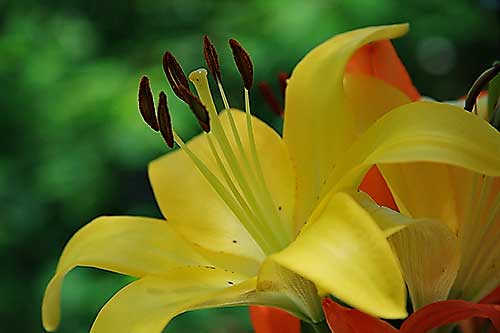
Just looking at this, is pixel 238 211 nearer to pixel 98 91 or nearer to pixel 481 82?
pixel 481 82

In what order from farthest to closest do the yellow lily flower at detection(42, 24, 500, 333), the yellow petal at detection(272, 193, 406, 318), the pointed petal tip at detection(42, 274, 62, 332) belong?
the pointed petal tip at detection(42, 274, 62, 332) → the yellow lily flower at detection(42, 24, 500, 333) → the yellow petal at detection(272, 193, 406, 318)

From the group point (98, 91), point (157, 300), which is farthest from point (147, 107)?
point (98, 91)

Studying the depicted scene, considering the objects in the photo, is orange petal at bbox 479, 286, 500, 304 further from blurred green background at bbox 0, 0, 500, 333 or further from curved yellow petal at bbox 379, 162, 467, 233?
blurred green background at bbox 0, 0, 500, 333

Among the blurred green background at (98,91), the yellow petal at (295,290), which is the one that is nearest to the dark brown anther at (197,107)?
the yellow petal at (295,290)

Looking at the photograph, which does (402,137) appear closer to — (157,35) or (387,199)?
(387,199)

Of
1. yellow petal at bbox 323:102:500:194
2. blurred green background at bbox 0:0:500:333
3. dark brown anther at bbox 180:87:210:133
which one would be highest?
dark brown anther at bbox 180:87:210:133

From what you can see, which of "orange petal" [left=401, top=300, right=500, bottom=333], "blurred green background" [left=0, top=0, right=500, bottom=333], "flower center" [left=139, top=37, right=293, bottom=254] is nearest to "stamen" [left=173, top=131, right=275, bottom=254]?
"flower center" [left=139, top=37, right=293, bottom=254]

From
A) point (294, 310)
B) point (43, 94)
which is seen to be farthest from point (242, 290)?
point (43, 94)
